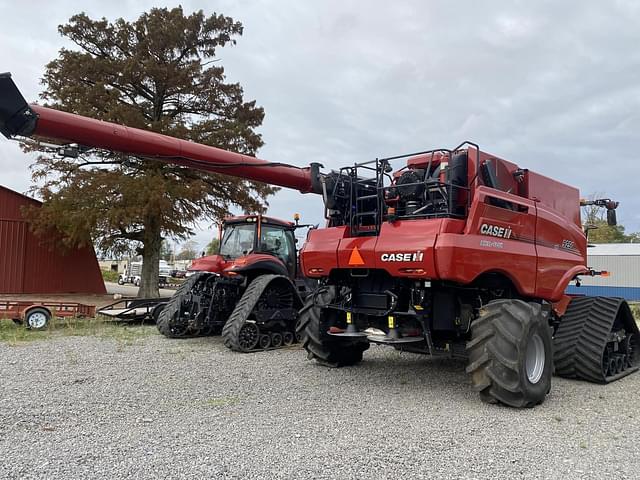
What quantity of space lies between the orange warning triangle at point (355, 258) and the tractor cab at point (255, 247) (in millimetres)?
3757

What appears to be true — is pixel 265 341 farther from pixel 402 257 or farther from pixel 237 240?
pixel 402 257

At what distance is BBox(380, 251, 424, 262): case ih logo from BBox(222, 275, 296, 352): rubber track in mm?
→ 3696

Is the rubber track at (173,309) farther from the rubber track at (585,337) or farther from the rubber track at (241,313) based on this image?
the rubber track at (585,337)

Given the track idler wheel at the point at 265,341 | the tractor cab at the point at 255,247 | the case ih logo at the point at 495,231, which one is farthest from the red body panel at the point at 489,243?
the tractor cab at the point at 255,247

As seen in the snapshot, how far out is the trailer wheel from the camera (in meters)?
11.7

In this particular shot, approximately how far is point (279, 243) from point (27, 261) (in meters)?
15.4

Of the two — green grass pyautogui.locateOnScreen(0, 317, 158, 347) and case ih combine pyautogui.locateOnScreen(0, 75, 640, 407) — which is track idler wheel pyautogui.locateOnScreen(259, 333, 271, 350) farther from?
green grass pyautogui.locateOnScreen(0, 317, 158, 347)

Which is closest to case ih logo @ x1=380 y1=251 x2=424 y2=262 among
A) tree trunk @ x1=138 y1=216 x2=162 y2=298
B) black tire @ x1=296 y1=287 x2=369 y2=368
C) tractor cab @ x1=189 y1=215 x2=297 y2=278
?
black tire @ x1=296 y1=287 x2=369 y2=368

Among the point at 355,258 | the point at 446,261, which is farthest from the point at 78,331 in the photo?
the point at 446,261

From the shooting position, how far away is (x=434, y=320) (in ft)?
21.9

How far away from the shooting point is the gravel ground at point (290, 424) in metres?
4.08

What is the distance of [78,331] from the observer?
37.2 feet

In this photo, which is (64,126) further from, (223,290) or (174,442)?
(223,290)

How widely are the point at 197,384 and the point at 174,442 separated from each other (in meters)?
2.26
